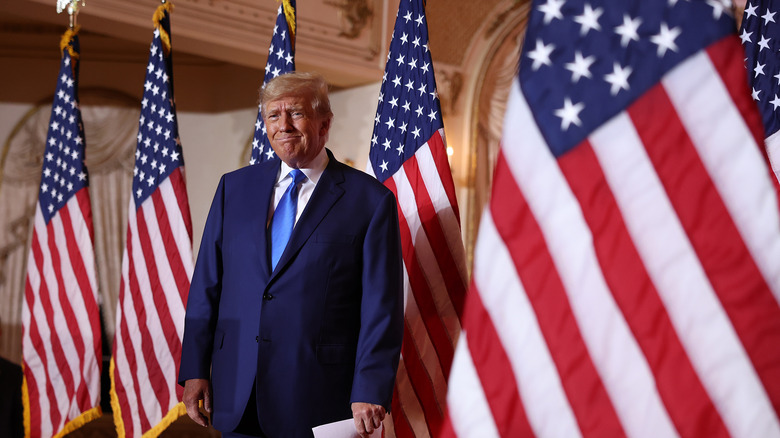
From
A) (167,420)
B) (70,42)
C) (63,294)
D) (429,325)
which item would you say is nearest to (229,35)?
(70,42)

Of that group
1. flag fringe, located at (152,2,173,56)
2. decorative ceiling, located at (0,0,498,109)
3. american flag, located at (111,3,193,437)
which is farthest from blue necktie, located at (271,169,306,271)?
decorative ceiling, located at (0,0,498,109)

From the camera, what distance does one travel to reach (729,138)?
131cm

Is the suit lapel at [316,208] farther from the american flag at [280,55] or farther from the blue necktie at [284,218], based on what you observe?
the american flag at [280,55]

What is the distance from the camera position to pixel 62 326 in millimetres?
4406

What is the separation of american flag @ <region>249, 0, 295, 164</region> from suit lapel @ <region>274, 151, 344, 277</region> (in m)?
1.40

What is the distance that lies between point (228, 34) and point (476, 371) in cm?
523

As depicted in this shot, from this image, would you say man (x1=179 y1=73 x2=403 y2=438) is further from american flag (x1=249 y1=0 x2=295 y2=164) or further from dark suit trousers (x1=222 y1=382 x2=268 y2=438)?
american flag (x1=249 y1=0 x2=295 y2=164)

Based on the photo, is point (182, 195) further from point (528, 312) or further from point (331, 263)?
point (528, 312)

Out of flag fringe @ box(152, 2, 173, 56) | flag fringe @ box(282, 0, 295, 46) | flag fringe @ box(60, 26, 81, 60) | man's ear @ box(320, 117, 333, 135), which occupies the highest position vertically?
flag fringe @ box(60, 26, 81, 60)

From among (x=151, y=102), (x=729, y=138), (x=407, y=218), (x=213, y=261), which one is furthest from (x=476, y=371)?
(x=151, y=102)

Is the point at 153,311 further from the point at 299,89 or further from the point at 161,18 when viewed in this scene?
the point at 299,89

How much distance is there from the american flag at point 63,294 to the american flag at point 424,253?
6.78ft

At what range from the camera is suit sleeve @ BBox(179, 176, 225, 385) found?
2.47 m

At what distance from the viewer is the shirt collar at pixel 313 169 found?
2.52 metres
